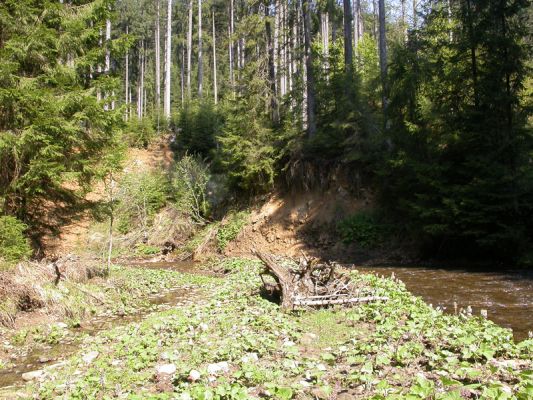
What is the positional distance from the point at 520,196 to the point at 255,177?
12252mm

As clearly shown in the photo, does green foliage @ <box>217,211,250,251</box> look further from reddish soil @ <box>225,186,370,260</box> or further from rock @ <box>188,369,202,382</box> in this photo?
rock @ <box>188,369,202,382</box>

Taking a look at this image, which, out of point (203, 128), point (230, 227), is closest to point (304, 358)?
point (230, 227)

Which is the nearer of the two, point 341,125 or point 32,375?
point 32,375

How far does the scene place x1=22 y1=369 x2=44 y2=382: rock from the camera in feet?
20.8

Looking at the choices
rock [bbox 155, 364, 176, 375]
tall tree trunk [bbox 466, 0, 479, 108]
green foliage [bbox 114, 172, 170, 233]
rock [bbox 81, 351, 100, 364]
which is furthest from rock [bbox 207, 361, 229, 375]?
green foliage [bbox 114, 172, 170, 233]

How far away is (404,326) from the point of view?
6836 millimetres

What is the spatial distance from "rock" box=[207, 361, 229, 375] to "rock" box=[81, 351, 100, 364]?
2142 millimetres

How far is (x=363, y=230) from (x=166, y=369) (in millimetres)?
14106

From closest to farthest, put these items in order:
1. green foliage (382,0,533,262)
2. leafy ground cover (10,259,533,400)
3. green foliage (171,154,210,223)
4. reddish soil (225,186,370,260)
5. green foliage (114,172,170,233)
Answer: leafy ground cover (10,259,533,400) → green foliage (382,0,533,262) → reddish soil (225,186,370,260) → green foliage (114,172,170,233) → green foliage (171,154,210,223)

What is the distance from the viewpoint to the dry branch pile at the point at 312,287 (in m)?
Result: 8.94

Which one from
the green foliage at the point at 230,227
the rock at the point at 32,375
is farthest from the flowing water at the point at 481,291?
the green foliage at the point at 230,227

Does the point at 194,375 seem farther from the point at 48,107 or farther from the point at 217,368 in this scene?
the point at 48,107

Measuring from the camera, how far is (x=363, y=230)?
1898 cm

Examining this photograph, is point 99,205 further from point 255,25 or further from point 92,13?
point 255,25
